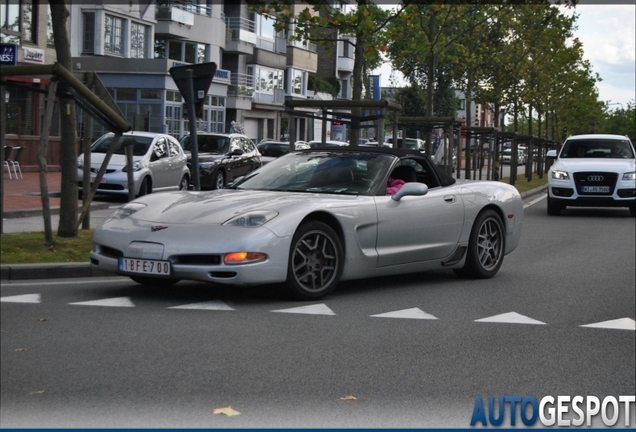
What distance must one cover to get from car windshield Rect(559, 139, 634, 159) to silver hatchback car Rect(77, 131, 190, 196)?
886 cm

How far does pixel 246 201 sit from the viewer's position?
10188mm

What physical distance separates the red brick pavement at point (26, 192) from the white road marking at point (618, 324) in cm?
1194

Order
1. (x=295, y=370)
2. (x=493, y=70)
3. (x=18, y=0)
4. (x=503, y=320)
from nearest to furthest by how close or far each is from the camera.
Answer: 1. (x=295, y=370)
2. (x=503, y=320)
3. (x=18, y=0)
4. (x=493, y=70)

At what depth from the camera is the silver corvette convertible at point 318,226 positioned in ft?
31.3

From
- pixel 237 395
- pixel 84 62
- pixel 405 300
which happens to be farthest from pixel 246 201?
pixel 84 62

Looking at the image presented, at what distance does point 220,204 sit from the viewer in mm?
10094

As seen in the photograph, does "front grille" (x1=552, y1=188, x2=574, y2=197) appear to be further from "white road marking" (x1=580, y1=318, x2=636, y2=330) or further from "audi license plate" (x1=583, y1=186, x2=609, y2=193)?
"white road marking" (x1=580, y1=318, x2=636, y2=330)

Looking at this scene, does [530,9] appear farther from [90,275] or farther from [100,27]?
[90,275]

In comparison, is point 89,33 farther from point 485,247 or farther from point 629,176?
point 485,247

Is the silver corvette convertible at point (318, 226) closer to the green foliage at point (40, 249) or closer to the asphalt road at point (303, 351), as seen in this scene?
the asphalt road at point (303, 351)

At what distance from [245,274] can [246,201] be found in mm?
937

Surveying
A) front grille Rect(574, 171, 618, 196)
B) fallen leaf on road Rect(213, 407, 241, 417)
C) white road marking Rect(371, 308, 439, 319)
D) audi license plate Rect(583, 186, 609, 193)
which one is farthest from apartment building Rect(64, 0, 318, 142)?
fallen leaf on road Rect(213, 407, 241, 417)

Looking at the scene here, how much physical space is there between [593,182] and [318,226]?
1607cm

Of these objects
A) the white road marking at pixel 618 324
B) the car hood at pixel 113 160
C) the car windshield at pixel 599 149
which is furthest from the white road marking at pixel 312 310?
the car windshield at pixel 599 149
